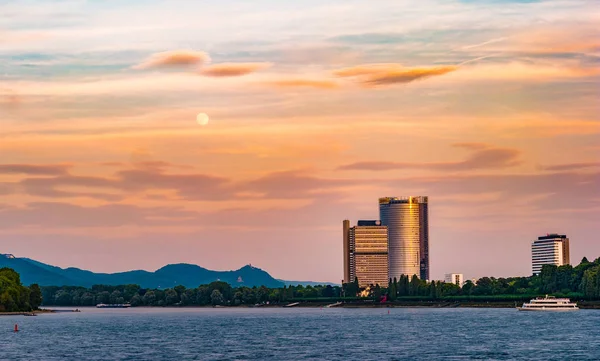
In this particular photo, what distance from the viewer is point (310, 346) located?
6737 inches

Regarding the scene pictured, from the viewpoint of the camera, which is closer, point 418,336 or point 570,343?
point 570,343

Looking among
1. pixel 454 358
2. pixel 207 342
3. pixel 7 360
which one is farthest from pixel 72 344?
pixel 454 358

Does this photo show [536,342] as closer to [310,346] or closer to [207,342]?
[310,346]

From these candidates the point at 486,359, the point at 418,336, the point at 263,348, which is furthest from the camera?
the point at 418,336

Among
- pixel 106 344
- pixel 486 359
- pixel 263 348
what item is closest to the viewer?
pixel 486 359

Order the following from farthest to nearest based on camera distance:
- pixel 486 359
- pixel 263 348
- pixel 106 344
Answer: pixel 106 344 → pixel 263 348 → pixel 486 359

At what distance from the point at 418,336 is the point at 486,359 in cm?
5582

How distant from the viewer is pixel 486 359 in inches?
5600

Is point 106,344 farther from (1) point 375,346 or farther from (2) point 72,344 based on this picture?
(1) point 375,346

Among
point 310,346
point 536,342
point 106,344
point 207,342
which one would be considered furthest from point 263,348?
point 536,342

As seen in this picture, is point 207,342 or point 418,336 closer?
point 207,342

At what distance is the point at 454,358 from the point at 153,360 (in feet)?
139

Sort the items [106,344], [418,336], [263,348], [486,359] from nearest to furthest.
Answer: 1. [486,359]
2. [263,348]
3. [106,344]
4. [418,336]

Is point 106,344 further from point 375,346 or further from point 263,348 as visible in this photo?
point 375,346
